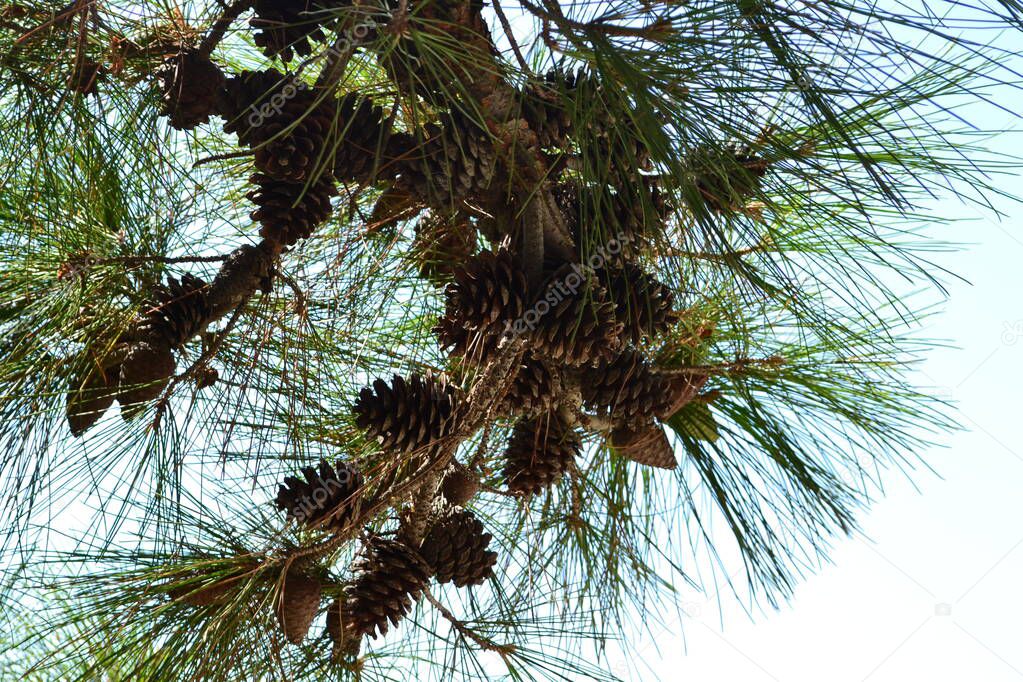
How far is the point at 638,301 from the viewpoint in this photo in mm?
921

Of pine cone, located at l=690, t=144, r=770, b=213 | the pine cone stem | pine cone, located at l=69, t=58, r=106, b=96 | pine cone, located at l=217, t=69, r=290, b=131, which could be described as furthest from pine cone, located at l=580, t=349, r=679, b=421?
pine cone, located at l=69, t=58, r=106, b=96

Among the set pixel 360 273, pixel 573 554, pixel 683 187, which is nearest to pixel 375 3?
pixel 683 187

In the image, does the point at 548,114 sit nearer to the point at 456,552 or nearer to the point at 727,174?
the point at 727,174

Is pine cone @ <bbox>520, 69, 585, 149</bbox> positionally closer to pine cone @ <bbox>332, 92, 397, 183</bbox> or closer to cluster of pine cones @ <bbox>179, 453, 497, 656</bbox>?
pine cone @ <bbox>332, 92, 397, 183</bbox>

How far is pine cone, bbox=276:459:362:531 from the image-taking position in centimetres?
97

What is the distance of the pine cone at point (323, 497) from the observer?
0.97 metres

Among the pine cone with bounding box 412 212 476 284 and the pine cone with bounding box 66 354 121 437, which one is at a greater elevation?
the pine cone with bounding box 412 212 476 284

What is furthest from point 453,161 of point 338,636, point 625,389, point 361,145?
point 338,636

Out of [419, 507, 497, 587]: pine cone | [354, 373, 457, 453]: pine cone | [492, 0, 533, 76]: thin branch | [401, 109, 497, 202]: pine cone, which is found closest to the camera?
[492, 0, 533, 76]: thin branch

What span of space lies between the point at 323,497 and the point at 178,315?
0.82 feet

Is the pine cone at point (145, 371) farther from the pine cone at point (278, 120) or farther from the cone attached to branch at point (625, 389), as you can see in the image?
the cone attached to branch at point (625, 389)

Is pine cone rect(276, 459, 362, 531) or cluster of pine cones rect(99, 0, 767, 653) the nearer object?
cluster of pine cones rect(99, 0, 767, 653)

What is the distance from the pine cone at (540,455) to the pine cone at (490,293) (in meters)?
0.23

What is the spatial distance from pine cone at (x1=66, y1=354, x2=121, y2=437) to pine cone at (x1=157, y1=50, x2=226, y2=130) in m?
0.28
